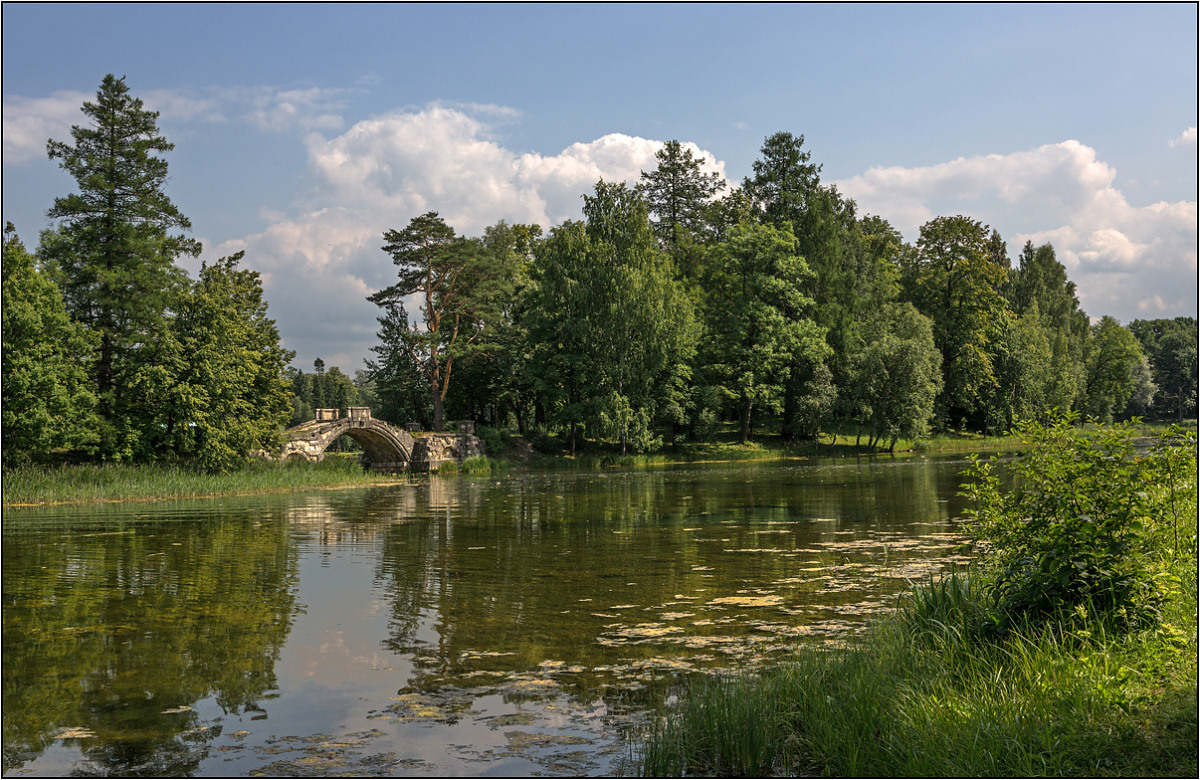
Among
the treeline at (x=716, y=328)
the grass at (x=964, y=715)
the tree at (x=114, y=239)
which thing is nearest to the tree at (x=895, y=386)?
the treeline at (x=716, y=328)

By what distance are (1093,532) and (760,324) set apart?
48858mm

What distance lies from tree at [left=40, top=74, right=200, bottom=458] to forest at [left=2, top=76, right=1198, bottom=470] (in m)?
0.11

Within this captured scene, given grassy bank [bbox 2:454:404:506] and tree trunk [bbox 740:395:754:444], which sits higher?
tree trunk [bbox 740:395:754:444]

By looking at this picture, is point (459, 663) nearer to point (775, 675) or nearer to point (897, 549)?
point (775, 675)

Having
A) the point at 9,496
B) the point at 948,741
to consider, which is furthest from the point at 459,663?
the point at 9,496

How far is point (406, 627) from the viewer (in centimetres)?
Answer: 941

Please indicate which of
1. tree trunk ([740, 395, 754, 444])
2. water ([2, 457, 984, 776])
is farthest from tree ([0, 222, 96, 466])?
tree trunk ([740, 395, 754, 444])

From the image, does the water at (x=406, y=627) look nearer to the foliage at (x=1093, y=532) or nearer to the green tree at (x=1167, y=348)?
the foliage at (x=1093, y=532)

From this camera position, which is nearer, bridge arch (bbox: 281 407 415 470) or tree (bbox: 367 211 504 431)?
bridge arch (bbox: 281 407 415 470)

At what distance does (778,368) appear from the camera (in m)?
55.4

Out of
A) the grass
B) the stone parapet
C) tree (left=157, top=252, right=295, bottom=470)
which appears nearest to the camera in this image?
the grass

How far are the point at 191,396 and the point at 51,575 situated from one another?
2095 cm

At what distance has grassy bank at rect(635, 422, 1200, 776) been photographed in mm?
4781

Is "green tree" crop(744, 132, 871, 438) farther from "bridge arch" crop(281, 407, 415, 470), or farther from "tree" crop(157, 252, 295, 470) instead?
"tree" crop(157, 252, 295, 470)
